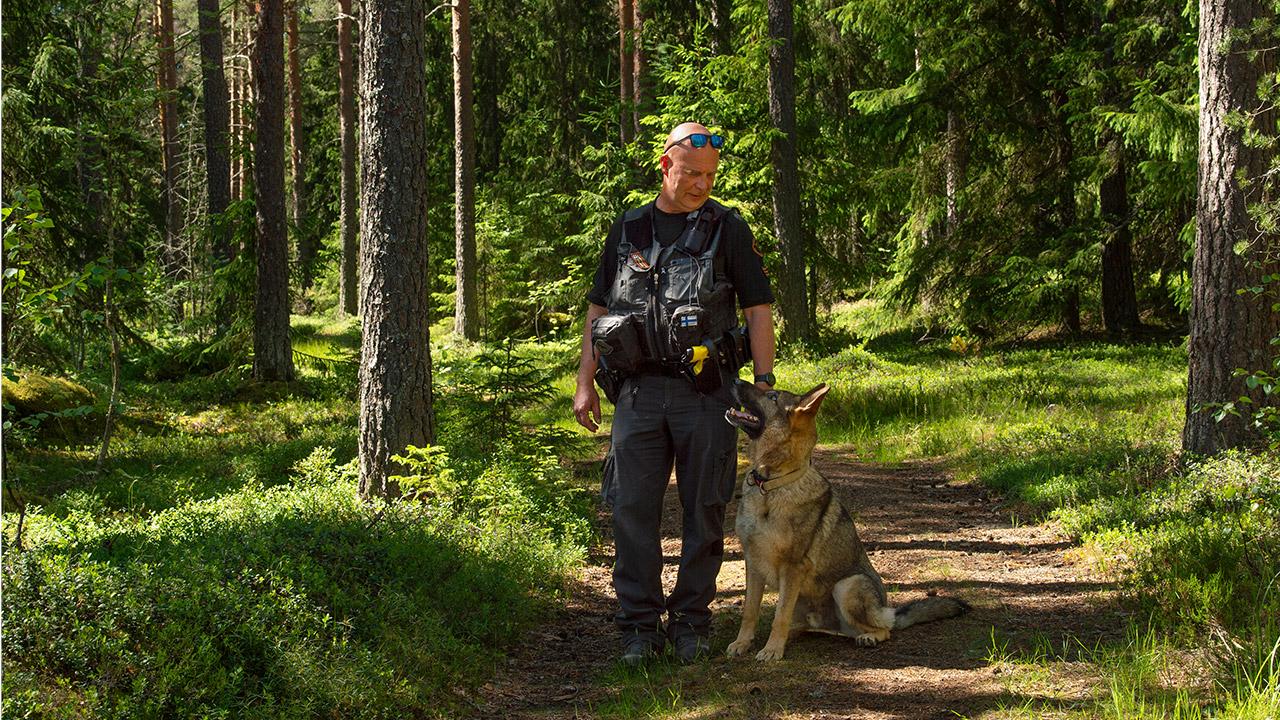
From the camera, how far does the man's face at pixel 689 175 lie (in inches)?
201

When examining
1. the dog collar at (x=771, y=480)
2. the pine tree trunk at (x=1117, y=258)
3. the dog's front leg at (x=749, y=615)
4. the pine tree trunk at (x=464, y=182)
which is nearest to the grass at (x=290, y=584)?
the dog's front leg at (x=749, y=615)

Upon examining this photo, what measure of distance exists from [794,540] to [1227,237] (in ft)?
15.0

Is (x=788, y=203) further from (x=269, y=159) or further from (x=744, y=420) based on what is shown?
(x=744, y=420)

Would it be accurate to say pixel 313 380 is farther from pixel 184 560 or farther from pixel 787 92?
pixel 184 560

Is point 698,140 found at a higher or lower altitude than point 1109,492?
higher

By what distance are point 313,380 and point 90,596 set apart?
11959 mm

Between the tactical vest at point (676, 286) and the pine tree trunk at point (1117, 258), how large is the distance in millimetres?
13657

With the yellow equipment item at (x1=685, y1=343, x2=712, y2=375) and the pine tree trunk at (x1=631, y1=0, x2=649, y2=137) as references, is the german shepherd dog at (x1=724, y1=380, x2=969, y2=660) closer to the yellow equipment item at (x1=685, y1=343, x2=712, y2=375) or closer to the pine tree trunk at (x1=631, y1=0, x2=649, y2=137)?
the yellow equipment item at (x1=685, y1=343, x2=712, y2=375)

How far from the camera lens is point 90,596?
4.21 metres

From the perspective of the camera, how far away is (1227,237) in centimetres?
737

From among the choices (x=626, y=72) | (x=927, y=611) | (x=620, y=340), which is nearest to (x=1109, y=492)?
(x=927, y=611)

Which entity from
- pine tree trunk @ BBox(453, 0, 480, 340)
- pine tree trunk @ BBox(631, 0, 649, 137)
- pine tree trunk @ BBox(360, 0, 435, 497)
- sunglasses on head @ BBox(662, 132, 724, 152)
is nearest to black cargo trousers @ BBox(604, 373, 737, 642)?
sunglasses on head @ BBox(662, 132, 724, 152)

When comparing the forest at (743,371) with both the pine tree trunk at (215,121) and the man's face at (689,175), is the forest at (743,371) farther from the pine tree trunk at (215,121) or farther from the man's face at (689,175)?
the man's face at (689,175)

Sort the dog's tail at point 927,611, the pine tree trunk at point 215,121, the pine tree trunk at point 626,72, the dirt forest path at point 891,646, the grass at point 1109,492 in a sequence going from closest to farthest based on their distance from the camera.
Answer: the grass at point 1109,492, the dirt forest path at point 891,646, the dog's tail at point 927,611, the pine tree trunk at point 215,121, the pine tree trunk at point 626,72
